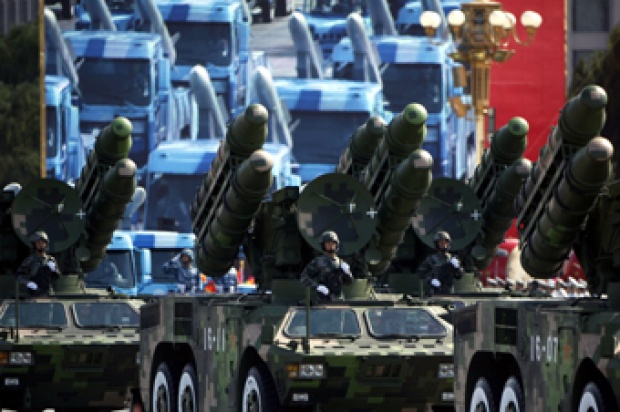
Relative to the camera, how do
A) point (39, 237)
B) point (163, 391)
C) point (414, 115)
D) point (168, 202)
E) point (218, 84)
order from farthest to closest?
point (218, 84), point (168, 202), point (39, 237), point (414, 115), point (163, 391)

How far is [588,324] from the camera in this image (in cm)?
1609

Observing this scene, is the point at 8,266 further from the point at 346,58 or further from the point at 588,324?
the point at 346,58

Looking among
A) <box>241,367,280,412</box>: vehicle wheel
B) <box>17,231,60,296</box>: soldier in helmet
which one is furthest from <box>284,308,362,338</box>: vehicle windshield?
<box>17,231,60,296</box>: soldier in helmet

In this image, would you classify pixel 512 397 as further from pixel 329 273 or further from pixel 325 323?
pixel 329 273

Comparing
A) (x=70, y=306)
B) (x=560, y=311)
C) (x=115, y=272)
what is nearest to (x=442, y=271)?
(x=70, y=306)

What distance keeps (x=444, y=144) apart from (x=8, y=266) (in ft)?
65.6

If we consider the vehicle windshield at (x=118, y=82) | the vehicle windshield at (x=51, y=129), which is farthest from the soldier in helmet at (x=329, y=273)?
the vehicle windshield at (x=51, y=129)

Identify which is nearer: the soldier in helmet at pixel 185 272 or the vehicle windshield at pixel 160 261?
the soldier in helmet at pixel 185 272

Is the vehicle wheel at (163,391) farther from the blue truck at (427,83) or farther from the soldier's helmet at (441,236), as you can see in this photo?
the blue truck at (427,83)

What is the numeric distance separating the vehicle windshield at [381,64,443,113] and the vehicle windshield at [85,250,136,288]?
30.8ft

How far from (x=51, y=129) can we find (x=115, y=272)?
8.82m

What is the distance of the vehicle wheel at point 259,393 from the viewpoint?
63.2 feet

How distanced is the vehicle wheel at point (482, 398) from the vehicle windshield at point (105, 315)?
20.0 ft

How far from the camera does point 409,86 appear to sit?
4534cm
